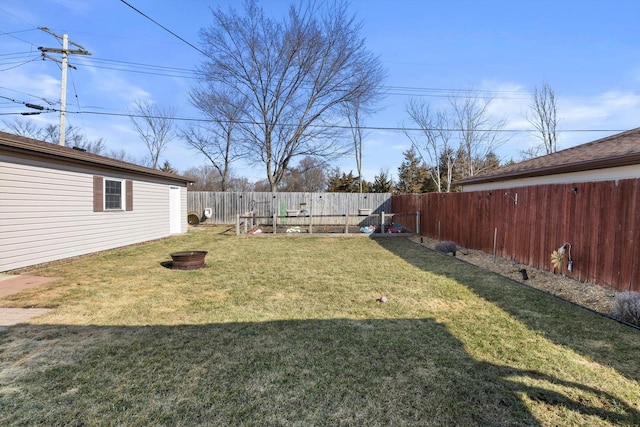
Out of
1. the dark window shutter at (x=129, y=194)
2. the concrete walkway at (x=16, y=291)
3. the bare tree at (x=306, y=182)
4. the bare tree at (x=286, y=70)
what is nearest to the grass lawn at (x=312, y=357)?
the concrete walkway at (x=16, y=291)

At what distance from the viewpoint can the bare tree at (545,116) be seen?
19656 mm

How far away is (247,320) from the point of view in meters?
3.62

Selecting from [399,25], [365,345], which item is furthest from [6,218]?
[399,25]

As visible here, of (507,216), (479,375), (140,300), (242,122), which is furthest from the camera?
(242,122)

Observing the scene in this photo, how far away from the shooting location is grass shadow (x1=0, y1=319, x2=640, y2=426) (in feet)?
6.56

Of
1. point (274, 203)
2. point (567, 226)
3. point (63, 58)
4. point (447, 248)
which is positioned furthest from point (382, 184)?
point (63, 58)

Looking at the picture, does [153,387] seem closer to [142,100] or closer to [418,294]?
[418,294]

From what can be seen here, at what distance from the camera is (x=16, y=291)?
4633 mm

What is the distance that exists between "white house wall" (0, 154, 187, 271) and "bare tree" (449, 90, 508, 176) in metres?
20.3

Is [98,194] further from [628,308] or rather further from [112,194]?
[628,308]

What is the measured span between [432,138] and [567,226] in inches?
735

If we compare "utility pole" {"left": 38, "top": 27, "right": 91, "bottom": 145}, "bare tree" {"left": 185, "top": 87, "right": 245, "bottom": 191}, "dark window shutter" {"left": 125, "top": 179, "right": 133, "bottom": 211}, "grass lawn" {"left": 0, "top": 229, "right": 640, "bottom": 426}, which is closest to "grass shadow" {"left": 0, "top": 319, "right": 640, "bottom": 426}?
"grass lawn" {"left": 0, "top": 229, "right": 640, "bottom": 426}

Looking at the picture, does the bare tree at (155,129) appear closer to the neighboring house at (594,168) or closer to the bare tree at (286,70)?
the bare tree at (286,70)

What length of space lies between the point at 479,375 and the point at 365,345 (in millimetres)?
994
